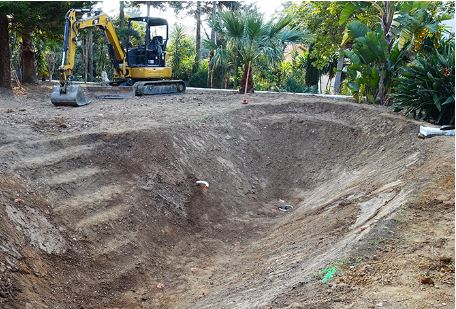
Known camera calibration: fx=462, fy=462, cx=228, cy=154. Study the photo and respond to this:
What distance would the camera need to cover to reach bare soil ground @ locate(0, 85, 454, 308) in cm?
455

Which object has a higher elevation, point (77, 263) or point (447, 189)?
point (447, 189)

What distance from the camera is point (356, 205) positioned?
6.57 metres

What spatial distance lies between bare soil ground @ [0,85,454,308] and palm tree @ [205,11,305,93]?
448cm

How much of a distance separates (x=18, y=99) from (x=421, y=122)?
11676mm

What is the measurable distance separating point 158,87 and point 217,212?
29.7 ft

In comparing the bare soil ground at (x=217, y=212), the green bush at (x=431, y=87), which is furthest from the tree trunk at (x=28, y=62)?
the green bush at (x=431, y=87)

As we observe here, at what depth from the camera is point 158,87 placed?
16.6m

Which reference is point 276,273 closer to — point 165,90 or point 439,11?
point 165,90

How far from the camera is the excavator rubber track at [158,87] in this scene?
52.0 feet

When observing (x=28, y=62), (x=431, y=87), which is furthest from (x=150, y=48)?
(x=431, y=87)

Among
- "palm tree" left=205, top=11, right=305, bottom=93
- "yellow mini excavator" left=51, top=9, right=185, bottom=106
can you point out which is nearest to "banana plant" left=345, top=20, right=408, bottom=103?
"palm tree" left=205, top=11, right=305, bottom=93

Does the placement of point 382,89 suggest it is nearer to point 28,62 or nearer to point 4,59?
point 4,59

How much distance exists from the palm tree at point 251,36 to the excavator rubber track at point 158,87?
6.89 feet

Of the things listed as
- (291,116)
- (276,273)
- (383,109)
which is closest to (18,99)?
(291,116)
